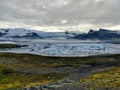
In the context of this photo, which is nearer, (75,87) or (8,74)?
(75,87)

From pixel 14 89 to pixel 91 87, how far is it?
36.9ft

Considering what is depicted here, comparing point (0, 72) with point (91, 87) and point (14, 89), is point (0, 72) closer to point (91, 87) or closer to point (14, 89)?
point (14, 89)

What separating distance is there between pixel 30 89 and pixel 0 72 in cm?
2613

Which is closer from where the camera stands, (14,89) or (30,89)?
(30,89)

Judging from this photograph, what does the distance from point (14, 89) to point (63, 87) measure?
7.70 meters

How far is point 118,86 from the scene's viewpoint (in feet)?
121

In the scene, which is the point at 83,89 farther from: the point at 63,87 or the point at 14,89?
the point at 14,89

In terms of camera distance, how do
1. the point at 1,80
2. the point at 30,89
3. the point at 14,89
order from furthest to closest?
1. the point at 1,80
2. the point at 14,89
3. the point at 30,89

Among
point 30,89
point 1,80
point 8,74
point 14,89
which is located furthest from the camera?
point 8,74

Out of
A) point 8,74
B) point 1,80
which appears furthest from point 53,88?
point 8,74

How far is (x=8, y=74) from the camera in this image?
5844cm

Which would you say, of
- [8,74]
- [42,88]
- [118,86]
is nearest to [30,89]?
[42,88]

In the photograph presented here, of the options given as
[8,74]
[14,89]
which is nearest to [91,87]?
[14,89]

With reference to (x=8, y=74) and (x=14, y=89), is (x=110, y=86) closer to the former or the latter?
(x=14, y=89)
